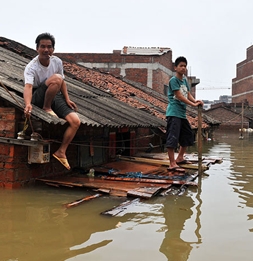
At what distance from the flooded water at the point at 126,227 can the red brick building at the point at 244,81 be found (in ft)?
122

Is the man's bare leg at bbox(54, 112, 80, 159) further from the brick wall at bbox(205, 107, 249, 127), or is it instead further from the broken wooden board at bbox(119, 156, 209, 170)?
the brick wall at bbox(205, 107, 249, 127)

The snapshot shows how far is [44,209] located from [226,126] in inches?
1122

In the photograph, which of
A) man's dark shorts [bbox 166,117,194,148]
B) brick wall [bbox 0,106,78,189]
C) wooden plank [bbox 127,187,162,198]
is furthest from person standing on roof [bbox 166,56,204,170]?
brick wall [bbox 0,106,78,189]

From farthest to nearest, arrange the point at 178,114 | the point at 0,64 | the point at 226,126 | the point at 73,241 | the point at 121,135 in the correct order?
the point at 226,126 → the point at 121,135 → the point at 0,64 → the point at 178,114 → the point at 73,241

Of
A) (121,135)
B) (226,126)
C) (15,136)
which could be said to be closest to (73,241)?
(15,136)

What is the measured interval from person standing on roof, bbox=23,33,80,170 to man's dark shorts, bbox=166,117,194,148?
1.79 metres

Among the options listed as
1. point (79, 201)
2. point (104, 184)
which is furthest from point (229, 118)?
point (79, 201)

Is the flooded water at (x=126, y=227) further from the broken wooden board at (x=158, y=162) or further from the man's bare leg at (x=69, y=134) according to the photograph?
the broken wooden board at (x=158, y=162)

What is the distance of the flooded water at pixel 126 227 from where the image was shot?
2.68m

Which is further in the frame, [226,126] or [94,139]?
[226,126]

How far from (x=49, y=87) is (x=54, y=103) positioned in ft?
1.12

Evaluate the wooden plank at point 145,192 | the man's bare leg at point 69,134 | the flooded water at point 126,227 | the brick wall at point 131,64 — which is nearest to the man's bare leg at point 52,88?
the man's bare leg at point 69,134

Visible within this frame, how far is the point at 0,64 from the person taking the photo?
6.28 metres

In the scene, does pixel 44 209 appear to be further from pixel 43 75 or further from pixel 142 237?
pixel 43 75
